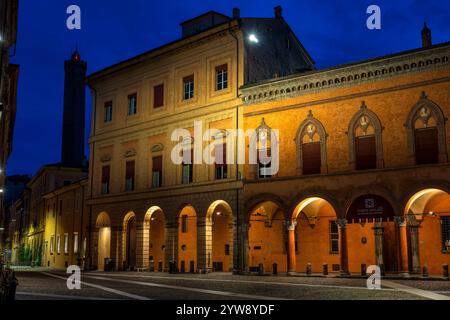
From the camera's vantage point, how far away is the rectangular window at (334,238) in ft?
89.2

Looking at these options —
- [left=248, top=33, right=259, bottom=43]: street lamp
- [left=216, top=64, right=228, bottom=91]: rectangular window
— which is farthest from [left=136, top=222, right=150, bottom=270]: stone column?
[left=248, top=33, right=259, bottom=43]: street lamp

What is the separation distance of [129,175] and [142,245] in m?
4.72

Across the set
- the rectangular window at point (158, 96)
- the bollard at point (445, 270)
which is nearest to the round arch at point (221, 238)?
the rectangular window at point (158, 96)

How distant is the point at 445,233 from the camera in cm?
2423

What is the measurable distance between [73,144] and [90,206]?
35.0 metres

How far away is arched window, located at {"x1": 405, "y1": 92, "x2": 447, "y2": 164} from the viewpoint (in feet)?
73.4

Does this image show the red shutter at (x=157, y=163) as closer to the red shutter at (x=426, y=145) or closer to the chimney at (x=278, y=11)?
the chimney at (x=278, y=11)

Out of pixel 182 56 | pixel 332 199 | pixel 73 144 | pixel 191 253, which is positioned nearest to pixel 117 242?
pixel 191 253

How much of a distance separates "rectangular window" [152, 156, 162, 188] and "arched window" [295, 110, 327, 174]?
951cm

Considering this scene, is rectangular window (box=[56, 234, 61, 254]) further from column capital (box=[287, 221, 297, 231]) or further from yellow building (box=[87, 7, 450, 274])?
column capital (box=[287, 221, 297, 231])

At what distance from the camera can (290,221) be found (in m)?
25.5

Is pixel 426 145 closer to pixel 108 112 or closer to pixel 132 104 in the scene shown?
pixel 132 104

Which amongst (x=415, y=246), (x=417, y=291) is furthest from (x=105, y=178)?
(x=417, y=291)
